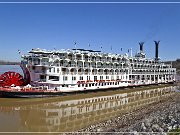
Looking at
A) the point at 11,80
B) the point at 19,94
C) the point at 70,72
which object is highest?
the point at 70,72

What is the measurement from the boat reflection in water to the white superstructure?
3.49m

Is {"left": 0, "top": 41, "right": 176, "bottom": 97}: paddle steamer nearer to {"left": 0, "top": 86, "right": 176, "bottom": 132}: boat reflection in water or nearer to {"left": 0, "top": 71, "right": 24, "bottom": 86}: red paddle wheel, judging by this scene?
{"left": 0, "top": 71, "right": 24, "bottom": 86}: red paddle wheel

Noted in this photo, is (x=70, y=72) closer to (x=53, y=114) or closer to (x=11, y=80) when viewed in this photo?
(x=11, y=80)

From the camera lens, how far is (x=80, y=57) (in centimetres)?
4066

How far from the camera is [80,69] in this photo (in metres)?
40.2

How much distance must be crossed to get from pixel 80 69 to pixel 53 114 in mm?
14521

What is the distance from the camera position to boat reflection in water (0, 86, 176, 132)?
21.7 meters

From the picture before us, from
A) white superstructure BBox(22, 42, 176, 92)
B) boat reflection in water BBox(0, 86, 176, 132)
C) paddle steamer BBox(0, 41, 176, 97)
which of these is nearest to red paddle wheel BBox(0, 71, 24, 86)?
paddle steamer BBox(0, 41, 176, 97)

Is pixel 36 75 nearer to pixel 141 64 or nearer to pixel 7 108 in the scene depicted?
pixel 7 108

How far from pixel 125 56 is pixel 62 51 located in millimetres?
17302

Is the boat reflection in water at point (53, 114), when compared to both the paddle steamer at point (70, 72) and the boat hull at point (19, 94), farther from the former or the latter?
the paddle steamer at point (70, 72)

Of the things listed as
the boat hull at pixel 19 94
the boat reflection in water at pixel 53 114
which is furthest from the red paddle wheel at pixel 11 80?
Answer: the boat reflection in water at pixel 53 114

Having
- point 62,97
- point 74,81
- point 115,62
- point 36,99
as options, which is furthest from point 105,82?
point 36,99

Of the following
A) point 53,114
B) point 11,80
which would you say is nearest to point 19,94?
point 11,80
